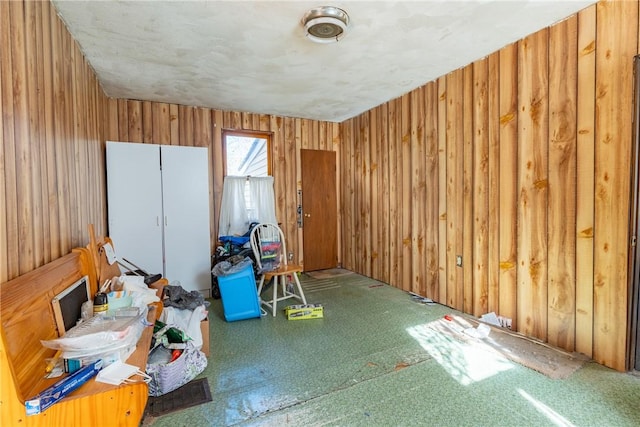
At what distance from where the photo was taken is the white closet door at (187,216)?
141 inches

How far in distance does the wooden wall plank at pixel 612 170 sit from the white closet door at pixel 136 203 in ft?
13.4

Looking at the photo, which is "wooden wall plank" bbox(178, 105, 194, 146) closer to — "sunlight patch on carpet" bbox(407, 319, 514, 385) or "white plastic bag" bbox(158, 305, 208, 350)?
"white plastic bag" bbox(158, 305, 208, 350)

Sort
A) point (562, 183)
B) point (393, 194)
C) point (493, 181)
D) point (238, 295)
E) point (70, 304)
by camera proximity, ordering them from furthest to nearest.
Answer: point (393, 194)
point (238, 295)
point (493, 181)
point (562, 183)
point (70, 304)

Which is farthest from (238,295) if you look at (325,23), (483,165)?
(483,165)

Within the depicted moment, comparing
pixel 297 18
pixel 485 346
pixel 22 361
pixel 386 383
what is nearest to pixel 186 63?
pixel 297 18

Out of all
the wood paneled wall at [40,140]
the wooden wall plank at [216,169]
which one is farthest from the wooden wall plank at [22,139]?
the wooden wall plank at [216,169]

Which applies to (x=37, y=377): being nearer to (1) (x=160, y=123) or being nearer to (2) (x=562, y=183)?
(2) (x=562, y=183)

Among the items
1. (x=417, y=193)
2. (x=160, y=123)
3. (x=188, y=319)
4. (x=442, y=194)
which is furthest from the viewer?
(x=160, y=123)

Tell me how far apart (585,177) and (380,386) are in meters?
2.04

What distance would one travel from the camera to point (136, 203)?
3447 millimetres

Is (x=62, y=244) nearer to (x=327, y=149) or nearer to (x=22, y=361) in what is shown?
(x=22, y=361)

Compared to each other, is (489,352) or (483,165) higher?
(483,165)

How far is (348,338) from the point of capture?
2627 mm

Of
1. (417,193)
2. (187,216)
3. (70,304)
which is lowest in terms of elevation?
(70,304)
